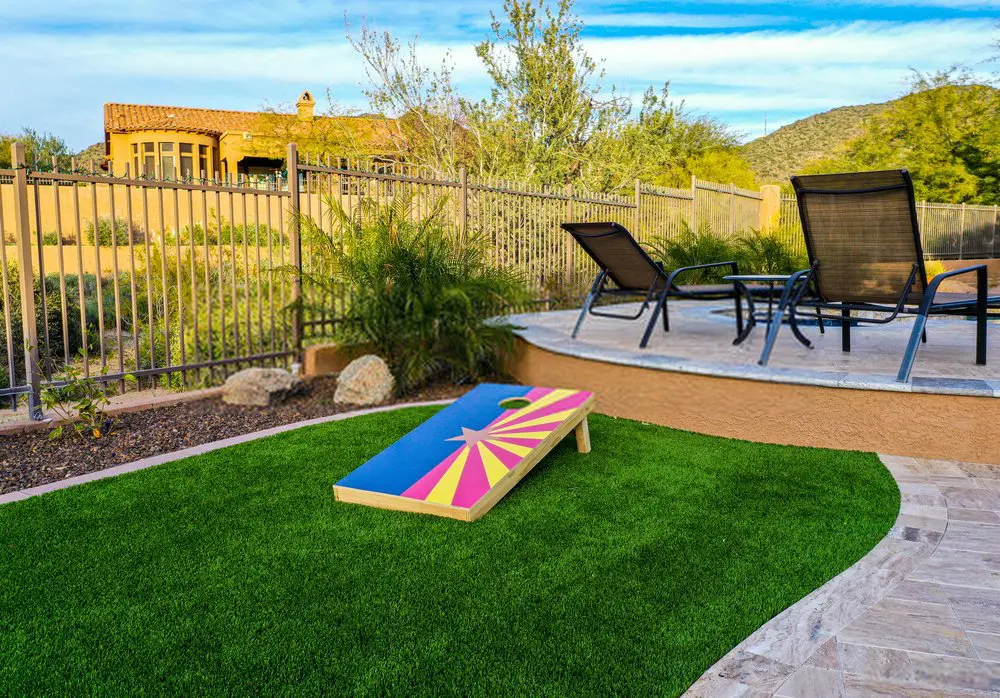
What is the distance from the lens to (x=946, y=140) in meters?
27.7

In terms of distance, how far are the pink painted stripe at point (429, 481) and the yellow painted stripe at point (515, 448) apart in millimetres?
195

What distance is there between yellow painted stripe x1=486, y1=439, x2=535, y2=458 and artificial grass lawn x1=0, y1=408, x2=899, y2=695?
192 millimetres

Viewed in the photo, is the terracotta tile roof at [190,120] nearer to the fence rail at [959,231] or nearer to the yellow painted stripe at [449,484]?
the fence rail at [959,231]

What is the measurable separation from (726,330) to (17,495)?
5535 millimetres

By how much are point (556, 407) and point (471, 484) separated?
92 cm

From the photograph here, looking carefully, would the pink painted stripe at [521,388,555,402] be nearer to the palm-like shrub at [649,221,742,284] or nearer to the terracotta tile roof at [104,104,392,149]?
the palm-like shrub at [649,221,742,284]

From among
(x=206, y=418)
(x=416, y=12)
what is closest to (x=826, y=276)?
(x=206, y=418)

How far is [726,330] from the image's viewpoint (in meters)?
6.66

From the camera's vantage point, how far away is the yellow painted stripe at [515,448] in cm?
336

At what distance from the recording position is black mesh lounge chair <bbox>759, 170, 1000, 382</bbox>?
4016 millimetres

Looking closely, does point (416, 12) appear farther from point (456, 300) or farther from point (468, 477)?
point (468, 477)

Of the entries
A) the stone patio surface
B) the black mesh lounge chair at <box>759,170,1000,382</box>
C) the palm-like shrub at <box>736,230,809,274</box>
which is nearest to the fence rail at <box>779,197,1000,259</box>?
the palm-like shrub at <box>736,230,809,274</box>

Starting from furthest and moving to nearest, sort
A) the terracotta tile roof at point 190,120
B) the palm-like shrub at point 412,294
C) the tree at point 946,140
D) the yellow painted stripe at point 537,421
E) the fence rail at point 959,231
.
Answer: the terracotta tile roof at point 190,120
the tree at point 946,140
the fence rail at point 959,231
the palm-like shrub at point 412,294
the yellow painted stripe at point 537,421

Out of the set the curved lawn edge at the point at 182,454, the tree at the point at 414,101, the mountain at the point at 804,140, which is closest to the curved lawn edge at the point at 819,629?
the curved lawn edge at the point at 182,454
